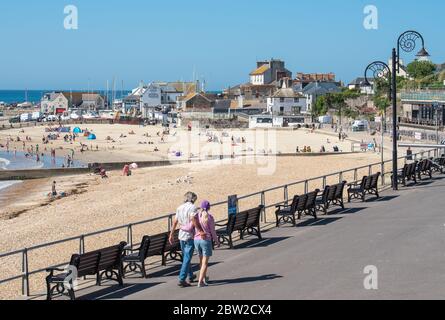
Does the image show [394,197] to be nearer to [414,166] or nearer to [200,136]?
[414,166]

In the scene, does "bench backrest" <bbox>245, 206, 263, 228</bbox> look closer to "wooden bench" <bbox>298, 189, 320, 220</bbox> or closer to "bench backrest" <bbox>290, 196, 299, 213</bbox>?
"bench backrest" <bbox>290, 196, 299, 213</bbox>

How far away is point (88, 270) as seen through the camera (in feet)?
34.6

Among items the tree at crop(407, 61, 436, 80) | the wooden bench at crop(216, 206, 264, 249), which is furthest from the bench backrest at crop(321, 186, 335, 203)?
the tree at crop(407, 61, 436, 80)

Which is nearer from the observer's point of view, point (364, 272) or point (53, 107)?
point (364, 272)

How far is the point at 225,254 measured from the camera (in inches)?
505

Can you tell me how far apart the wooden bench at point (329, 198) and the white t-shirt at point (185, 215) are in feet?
23.1

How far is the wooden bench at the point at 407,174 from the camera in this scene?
2188 centimetres

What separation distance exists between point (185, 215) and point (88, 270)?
155cm

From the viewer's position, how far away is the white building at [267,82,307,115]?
10169 centimetres

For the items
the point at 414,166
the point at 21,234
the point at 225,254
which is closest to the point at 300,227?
the point at 225,254

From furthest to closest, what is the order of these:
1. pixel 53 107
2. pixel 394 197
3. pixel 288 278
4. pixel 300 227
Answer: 1. pixel 53 107
2. pixel 394 197
3. pixel 300 227
4. pixel 288 278

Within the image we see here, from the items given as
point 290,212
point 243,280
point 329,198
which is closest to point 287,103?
point 329,198

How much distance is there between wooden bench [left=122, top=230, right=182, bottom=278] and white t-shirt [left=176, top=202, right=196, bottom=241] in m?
1.05

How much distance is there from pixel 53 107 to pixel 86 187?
109534 mm
